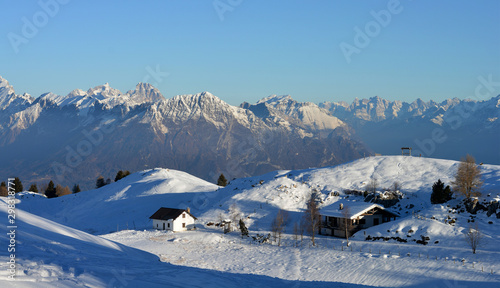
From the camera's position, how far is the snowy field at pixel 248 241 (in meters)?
26.1

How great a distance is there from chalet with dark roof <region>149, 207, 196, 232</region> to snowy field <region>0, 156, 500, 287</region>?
1905mm

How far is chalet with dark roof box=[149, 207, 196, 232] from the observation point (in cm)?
7625

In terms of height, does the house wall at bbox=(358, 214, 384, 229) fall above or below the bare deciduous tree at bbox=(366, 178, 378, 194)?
below

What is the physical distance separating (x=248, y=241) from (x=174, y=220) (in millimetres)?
15363

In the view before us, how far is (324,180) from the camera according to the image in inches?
3686

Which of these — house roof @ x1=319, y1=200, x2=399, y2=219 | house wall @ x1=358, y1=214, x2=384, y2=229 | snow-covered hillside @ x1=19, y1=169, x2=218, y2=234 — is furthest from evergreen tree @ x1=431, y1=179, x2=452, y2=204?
snow-covered hillside @ x1=19, y1=169, x2=218, y2=234

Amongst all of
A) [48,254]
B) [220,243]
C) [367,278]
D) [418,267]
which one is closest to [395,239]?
[418,267]

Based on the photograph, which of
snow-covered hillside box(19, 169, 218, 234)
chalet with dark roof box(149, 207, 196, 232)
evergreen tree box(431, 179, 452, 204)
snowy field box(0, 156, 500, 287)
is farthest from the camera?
snow-covered hillside box(19, 169, 218, 234)

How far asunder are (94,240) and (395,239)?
144 feet

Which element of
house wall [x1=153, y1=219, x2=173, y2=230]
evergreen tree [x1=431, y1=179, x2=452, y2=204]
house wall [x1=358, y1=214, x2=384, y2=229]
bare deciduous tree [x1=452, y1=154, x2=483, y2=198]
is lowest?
house wall [x1=153, y1=219, x2=173, y2=230]

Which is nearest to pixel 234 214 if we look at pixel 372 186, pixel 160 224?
pixel 160 224

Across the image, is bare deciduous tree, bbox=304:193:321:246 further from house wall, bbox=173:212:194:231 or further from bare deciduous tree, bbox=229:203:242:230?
house wall, bbox=173:212:194:231

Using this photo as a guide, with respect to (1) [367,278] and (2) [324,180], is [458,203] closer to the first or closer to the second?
(2) [324,180]

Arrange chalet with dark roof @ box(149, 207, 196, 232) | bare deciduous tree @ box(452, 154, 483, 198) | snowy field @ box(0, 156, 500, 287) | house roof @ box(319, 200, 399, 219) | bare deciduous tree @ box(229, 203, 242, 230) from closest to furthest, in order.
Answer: snowy field @ box(0, 156, 500, 287)
house roof @ box(319, 200, 399, 219)
bare deciduous tree @ box(452, 154, 483, 198)
chalet with dark roof @ box(149, 207, 196, 232)
bare deciduous tree @ box(229, 203, 242, 230)
